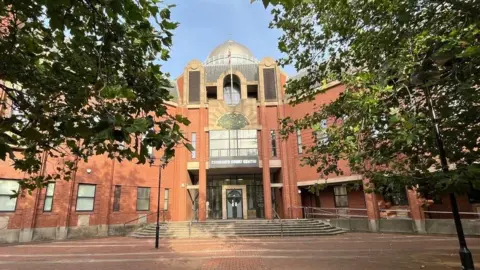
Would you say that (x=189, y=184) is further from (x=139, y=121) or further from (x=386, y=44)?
(x=139, y=121)

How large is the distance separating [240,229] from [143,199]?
810 cm

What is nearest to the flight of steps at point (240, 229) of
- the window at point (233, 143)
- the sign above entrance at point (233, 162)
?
the sign above entrance at point (233, 162)

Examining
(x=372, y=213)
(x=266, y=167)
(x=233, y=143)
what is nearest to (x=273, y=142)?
(x=266, y=167)

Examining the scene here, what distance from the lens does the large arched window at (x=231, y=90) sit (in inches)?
1035

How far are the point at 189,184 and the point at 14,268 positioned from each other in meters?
15.4

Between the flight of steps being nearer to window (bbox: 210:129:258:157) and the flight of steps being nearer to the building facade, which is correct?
the building facade

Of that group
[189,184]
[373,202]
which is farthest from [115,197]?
[373,202]

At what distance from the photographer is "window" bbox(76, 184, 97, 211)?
1884 centimetres

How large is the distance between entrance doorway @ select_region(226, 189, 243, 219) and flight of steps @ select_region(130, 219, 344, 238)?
15.9 feet

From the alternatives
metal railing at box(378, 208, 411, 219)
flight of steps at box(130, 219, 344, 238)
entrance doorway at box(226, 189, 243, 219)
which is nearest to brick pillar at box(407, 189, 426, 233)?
metal railing at box(378, 208, 411, 219)

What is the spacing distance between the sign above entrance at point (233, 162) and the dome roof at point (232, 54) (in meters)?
12.5

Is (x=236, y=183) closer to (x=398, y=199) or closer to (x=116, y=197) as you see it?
(x=116, y=197)

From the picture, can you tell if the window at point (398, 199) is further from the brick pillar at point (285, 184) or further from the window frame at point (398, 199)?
the brick pillar at point (285, 184)

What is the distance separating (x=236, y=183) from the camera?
25531 mm
